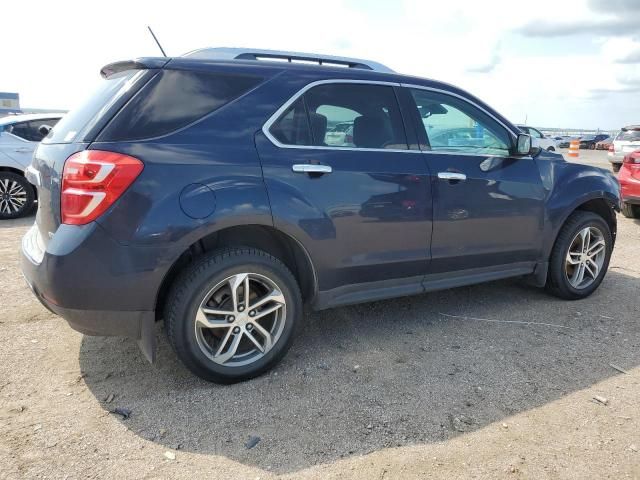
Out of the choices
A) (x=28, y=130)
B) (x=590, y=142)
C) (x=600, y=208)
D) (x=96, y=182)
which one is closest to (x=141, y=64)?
(x=96, y=182)

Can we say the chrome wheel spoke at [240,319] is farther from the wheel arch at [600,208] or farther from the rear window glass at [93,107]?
the wheel arch at [600,208]

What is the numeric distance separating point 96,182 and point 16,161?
669cm

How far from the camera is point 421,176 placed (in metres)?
3.49

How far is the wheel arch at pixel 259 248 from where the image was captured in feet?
9.68

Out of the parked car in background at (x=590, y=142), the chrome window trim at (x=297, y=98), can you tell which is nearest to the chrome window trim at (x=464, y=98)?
the chrome window trim at (x=297, y=98)

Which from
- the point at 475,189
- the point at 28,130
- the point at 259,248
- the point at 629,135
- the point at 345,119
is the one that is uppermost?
the point at 345,119

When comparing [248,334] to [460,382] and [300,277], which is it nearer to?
[300,277]

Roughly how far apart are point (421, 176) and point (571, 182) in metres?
1.68

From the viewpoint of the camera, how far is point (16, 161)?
8086mm

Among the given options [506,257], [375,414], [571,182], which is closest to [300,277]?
[375,414]

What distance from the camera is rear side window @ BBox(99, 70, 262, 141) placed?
267 cm

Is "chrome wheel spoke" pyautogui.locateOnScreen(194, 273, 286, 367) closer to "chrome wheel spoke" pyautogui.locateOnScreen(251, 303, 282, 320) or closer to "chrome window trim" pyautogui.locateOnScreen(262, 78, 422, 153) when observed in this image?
"chrome wheel spoke" pyautogui.locateOnScreen(251, 303, 282, 320)

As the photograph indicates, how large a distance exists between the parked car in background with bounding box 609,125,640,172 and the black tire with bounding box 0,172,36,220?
52.6ft

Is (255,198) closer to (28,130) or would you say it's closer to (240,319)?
(240,319)
